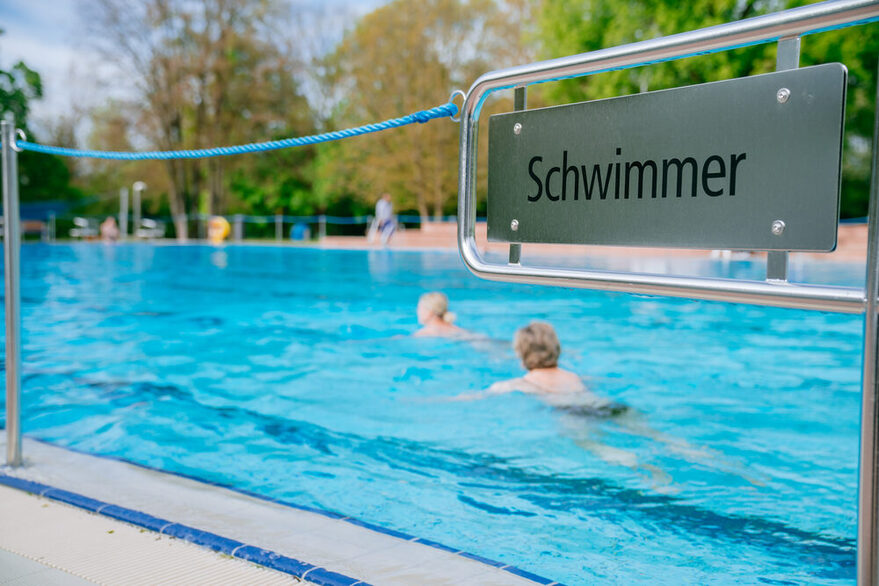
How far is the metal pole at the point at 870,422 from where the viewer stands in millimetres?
1197

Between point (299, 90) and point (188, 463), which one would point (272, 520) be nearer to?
point (188, 463)

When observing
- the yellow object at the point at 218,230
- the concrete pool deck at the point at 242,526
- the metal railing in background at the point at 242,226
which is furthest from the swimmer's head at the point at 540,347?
the yellow object at the point at 218,230

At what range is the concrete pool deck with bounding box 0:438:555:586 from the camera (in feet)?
6.61

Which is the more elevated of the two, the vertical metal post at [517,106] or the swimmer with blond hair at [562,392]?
the vertical metal post at [517,106]

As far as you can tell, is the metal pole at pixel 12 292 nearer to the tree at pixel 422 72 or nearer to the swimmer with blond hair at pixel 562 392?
the swimmer with blond hair at pixel 562 392

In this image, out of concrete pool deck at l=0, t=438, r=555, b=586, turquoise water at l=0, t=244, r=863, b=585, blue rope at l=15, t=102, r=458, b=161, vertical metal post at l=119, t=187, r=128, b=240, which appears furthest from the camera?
vertical metal post at l=119, t=187, r=128, b=240

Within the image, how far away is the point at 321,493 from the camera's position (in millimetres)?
3658

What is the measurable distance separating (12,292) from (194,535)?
1.35 metres

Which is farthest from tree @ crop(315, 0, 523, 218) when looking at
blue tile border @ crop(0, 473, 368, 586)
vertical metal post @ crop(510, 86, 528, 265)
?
vertical metal post @ crop(510, 86, 528, 265)

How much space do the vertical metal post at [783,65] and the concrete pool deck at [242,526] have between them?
40.8 inches

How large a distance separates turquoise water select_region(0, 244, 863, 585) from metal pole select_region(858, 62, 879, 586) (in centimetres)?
144

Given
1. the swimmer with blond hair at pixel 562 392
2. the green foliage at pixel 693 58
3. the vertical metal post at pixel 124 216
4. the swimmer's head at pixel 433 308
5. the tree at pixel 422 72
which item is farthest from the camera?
the vertical metal post at pixel 124 216

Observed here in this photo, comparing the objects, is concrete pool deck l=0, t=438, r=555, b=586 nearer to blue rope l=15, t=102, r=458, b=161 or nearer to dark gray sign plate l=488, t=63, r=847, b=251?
dark gray sign plate l=488, t=63, r=847, b=251

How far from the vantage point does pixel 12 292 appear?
2.90 m
